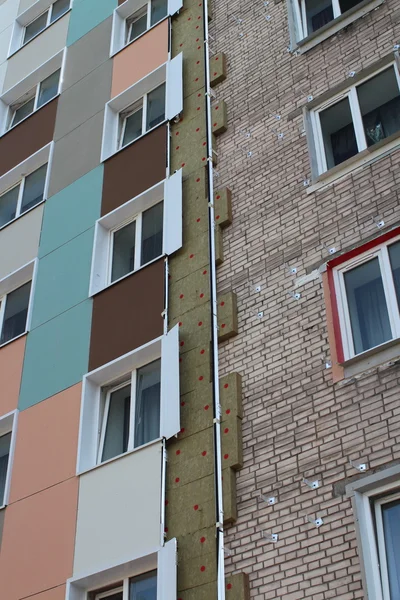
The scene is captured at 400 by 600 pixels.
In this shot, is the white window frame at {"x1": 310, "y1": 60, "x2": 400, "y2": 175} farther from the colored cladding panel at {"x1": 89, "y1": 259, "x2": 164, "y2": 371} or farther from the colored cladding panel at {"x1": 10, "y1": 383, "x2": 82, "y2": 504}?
the colored cladding panel at {"x1": 10, "y1": 383, "x2": 82, "y2": 504}

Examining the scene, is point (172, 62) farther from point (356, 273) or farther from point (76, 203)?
point (356, 273)

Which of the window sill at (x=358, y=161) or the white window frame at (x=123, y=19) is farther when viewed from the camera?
the white window frame at (x=123, y=19)

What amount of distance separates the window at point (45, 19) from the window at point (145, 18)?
286 cm

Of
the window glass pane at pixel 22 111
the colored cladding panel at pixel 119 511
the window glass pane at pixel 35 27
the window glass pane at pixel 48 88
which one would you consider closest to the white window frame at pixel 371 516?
the colored cladding panel at pixel 119 511

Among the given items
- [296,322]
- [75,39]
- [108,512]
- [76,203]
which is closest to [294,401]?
[296,322]

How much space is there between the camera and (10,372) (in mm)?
13781

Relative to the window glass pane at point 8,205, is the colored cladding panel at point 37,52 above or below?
above

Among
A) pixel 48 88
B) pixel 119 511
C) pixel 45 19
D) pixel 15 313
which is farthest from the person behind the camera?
pixel 45 19

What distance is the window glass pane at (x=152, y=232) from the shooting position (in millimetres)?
13445

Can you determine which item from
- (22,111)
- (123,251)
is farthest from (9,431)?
(22,111)

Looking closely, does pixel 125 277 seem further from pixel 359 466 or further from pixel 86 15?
pixel 86 15

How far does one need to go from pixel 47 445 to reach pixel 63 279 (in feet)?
9.96

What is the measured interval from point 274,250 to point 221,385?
1.94 meters

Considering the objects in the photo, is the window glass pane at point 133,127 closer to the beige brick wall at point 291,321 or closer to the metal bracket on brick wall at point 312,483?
the beige brick wall at point 291,321
